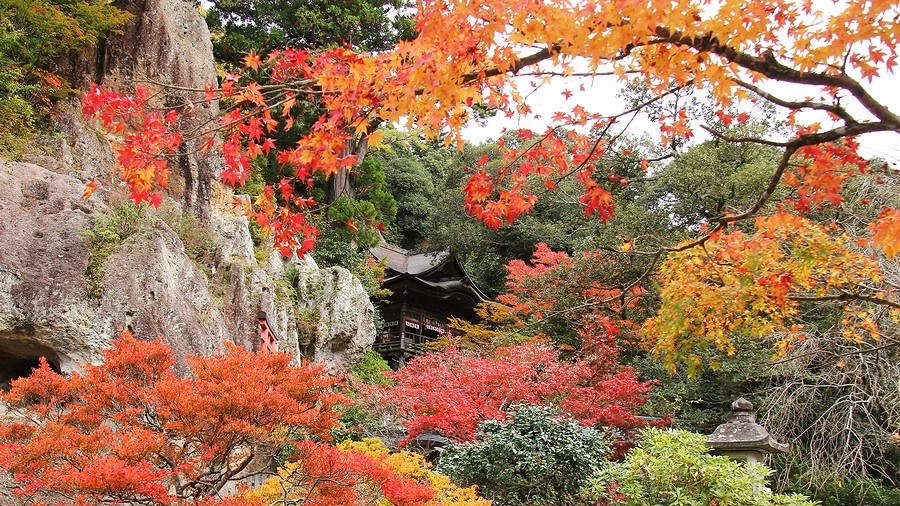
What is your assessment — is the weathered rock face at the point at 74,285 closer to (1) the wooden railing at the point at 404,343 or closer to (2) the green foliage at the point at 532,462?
(2) the green foliage at the point at 532,462

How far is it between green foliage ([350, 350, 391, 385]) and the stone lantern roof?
848cm

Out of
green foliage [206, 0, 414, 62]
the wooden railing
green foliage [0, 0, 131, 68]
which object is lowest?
the wooden railing

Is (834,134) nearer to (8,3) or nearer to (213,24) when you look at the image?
(8,3)

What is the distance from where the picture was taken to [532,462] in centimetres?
806

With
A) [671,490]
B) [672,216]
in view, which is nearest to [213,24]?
[672,216]

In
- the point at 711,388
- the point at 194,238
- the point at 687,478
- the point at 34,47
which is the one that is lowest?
the point at 711,388

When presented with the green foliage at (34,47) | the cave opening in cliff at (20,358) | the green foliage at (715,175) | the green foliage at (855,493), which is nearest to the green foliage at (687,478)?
the green foliage at (855,493)

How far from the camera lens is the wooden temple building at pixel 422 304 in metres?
20.9

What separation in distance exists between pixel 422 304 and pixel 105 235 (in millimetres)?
14447

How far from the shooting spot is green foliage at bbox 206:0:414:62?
17.0 metres

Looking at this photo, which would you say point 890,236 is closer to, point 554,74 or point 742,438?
point 554,74

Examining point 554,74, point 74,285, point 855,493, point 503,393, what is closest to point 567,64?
point 554,74

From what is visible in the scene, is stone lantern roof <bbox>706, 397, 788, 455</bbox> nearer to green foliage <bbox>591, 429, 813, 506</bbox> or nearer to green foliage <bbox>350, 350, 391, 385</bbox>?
green foliage <bbox>591, 429, 813, 506</bbox>

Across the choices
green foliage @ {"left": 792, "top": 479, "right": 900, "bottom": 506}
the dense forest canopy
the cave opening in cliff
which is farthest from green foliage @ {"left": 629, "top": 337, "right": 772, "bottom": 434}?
the cave opening in cliff
